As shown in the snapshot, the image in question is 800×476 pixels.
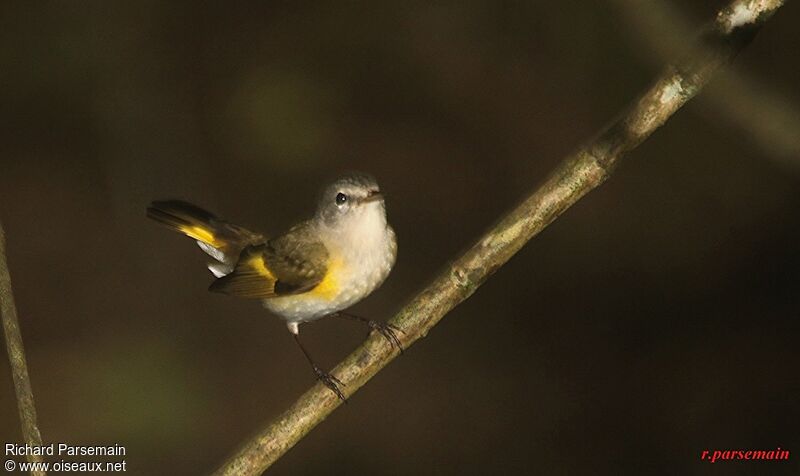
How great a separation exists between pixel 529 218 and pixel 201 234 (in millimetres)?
2106

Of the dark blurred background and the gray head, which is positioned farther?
the dark blurred background

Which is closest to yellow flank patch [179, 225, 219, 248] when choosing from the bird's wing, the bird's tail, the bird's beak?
the bird's tail

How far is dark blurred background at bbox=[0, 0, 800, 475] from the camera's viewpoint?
22.5 feet

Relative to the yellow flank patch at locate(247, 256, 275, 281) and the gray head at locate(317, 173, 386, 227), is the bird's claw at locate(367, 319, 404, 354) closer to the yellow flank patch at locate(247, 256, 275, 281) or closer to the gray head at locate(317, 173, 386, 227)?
the gray head at locate(317, 173, 386, 227)

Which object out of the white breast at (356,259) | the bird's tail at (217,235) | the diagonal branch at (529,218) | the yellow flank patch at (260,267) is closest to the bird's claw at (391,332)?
the diagonal branch at (529,218)

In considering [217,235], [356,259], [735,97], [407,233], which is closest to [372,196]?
[356,259]

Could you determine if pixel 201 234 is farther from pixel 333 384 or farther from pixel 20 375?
pixel 20 375

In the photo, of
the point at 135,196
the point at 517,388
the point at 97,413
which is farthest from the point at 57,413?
the point at 517,388

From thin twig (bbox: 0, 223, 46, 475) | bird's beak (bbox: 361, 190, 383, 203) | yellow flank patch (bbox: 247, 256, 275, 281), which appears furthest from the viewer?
yellow flank patch (bbox: 247, 256, 275, 281)

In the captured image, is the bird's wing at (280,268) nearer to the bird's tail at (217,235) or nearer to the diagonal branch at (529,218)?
the bird's tail at (217,235)

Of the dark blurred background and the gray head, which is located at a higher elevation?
the dark blurred background

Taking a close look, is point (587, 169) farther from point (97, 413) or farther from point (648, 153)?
point (648, 153)

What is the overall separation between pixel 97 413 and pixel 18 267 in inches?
83.9

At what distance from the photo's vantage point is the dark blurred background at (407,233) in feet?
22.5
